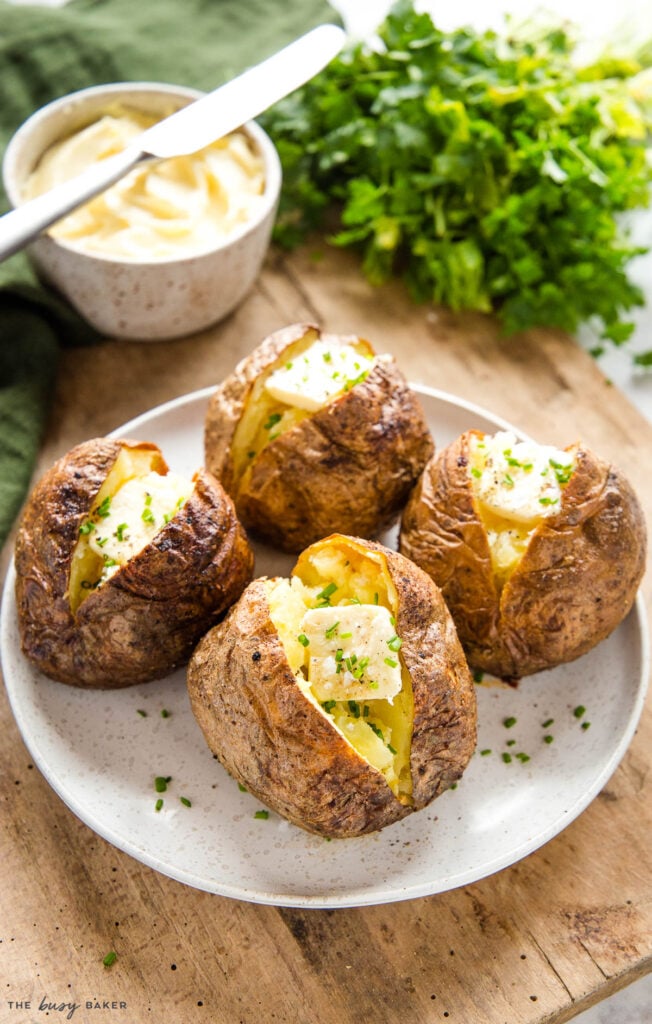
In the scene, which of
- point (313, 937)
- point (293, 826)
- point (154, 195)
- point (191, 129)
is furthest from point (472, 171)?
point (313, 937)

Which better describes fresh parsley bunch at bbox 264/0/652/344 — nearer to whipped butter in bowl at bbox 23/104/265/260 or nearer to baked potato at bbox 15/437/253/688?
whipped butter in bowl at bbox 23/104/265/260

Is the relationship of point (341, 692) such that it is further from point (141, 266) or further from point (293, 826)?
point (141, 266)

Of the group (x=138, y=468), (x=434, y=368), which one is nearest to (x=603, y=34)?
(x=434, y=368)

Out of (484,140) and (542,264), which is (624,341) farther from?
(484,140)

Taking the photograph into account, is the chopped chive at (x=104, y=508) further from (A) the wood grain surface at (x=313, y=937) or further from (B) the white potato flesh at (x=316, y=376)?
(A) the wood grain surface at (x=313, y=937)

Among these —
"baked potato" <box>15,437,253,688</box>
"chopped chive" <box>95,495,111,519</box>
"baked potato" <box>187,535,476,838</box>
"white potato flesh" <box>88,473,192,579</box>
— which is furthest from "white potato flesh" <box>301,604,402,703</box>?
"chopped chive" <box>95,495,111,519</box>

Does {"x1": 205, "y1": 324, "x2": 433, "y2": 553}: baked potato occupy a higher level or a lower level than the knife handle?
lower

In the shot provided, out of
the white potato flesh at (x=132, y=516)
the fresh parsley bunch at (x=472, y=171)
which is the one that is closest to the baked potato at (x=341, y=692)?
the white potato flesh at (x=132, y=516)
